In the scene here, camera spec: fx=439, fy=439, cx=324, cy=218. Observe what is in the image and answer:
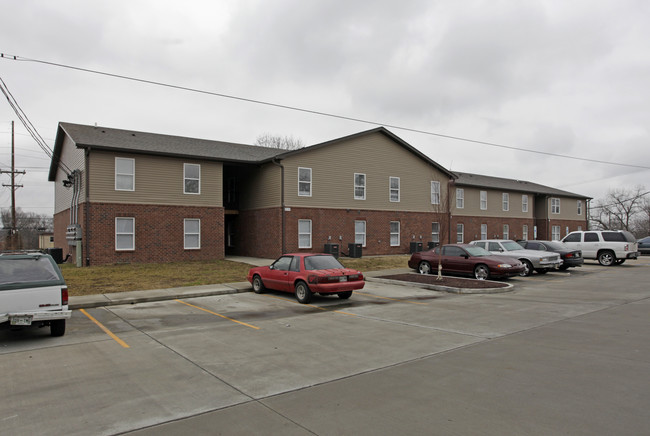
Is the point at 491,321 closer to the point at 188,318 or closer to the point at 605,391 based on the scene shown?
the point at 605,391

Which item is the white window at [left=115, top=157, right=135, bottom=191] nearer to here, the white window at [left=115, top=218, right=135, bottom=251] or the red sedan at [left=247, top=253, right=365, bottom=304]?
the white window at [left=115, top=218, right=135, bottom=251]

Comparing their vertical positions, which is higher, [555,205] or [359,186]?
[359,186]

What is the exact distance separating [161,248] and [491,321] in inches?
732

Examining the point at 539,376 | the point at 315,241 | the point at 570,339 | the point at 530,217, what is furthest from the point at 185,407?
the point at 530,217

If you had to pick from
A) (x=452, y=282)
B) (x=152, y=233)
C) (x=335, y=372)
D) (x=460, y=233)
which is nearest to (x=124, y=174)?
(x=152, y=233)

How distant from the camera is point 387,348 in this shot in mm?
7387

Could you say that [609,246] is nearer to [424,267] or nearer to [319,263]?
[424,267]

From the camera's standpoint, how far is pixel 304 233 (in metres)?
26.4

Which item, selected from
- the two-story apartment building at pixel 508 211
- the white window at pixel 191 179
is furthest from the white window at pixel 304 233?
the two-story apartment building at pixel 508 211

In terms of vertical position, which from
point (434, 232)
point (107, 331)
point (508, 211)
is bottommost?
point (107, 331)

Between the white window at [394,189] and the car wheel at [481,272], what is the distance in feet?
44.1

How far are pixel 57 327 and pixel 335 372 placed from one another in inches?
227

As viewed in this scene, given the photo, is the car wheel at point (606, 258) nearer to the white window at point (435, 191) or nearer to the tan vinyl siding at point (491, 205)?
the white window at point (435, 191)

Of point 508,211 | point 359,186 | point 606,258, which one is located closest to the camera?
point 606,258
